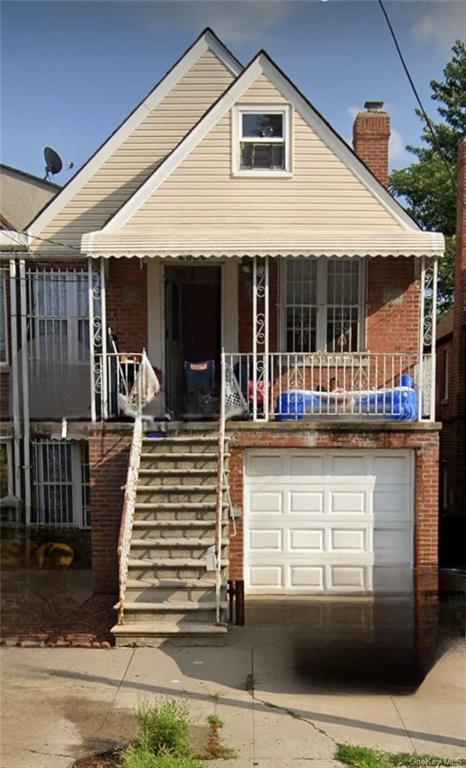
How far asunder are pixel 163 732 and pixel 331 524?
4824 mm

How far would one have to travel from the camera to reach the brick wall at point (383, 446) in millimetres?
8914

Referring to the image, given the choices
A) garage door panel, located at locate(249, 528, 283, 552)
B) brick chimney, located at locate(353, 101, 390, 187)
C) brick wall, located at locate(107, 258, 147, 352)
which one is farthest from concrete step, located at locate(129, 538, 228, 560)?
brick chimney, located at locate(353, 101, 390, 187)

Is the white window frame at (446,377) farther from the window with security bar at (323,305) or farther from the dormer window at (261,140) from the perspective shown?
the dormer window at (261,140)

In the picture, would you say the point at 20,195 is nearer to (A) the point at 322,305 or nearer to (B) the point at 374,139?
(A) the point at 322,305

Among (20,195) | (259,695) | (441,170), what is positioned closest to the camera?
(259,695)

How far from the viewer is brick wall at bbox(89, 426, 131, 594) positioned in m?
8.94

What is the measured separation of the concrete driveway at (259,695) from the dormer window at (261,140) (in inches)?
265

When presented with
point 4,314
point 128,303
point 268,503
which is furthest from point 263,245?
point 4,314

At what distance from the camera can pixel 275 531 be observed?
358 inches

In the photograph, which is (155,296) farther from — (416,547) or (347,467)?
(416,547)

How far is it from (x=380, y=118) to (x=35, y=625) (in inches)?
390

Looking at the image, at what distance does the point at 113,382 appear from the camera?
986 cm

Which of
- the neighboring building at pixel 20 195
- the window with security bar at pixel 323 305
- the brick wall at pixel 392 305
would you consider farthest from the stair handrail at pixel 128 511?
the neighboring building at pixel 20 195

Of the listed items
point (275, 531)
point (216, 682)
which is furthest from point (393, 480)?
point (216, 682)
